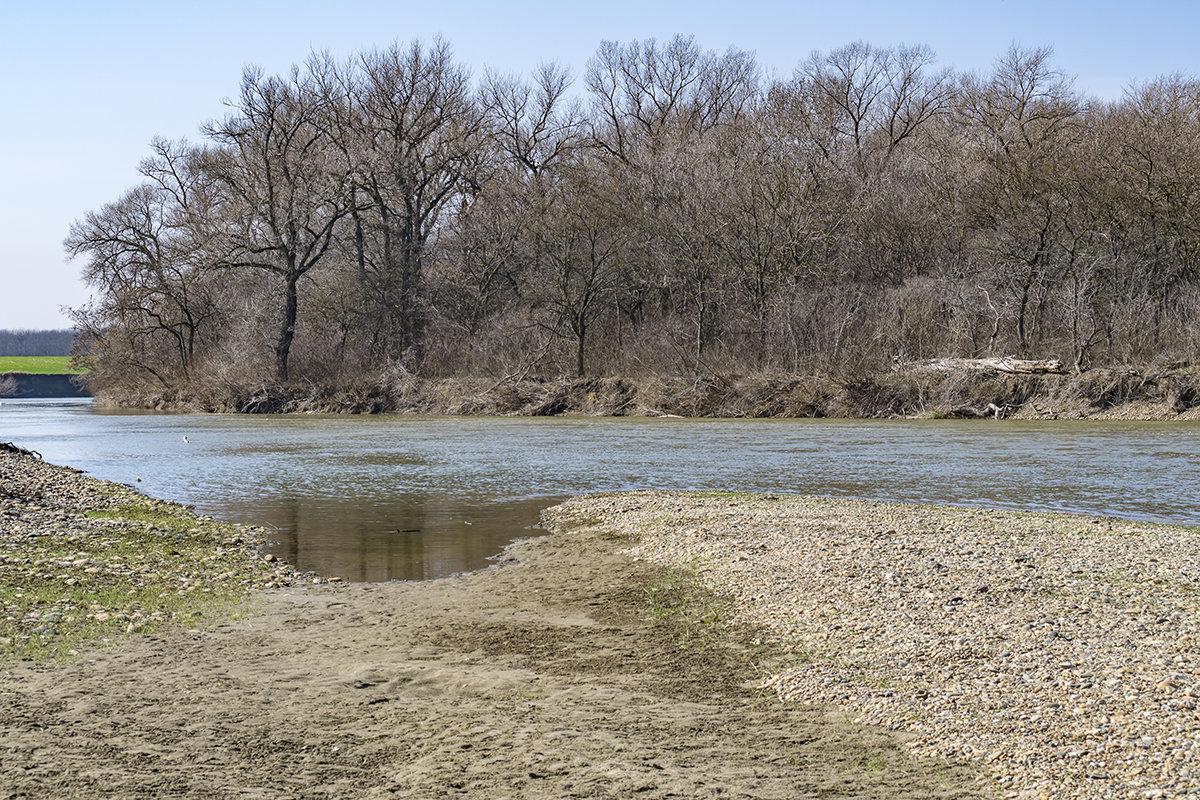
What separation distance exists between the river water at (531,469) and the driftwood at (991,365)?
4.00m

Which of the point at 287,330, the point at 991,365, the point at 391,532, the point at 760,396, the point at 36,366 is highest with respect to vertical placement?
the point at 287,330

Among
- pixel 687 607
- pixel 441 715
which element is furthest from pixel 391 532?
Answer: pixel 441 715

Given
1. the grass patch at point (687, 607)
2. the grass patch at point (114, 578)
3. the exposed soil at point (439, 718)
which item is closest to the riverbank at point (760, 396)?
the grass patch at point (114, 578)

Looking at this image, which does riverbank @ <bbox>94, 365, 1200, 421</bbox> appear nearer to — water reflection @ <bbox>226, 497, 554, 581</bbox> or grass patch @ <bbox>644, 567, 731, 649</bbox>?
water reflection @ <bbox>226, 497, 554, 581</bbox>

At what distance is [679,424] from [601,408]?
7.00 metres

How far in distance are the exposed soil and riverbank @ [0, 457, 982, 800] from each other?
0.02m

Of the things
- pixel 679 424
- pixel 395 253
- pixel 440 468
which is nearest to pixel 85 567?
pixel 440 468

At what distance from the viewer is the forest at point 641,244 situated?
41.2m

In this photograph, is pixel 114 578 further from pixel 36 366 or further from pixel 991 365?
pixel 36 366

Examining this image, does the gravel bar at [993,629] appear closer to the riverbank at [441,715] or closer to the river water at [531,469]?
the riverbank at [441,715]

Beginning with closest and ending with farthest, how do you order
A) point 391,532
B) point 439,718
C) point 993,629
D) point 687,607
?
point 439,718 → point 993,629 → point 687,607 → point 391,532

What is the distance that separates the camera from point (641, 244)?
157 ft

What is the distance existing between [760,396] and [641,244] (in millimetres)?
11012

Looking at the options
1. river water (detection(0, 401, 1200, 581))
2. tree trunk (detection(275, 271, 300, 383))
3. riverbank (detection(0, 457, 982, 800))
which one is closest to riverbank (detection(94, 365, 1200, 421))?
tree trunk (detection(275, 271, 300, 383))
